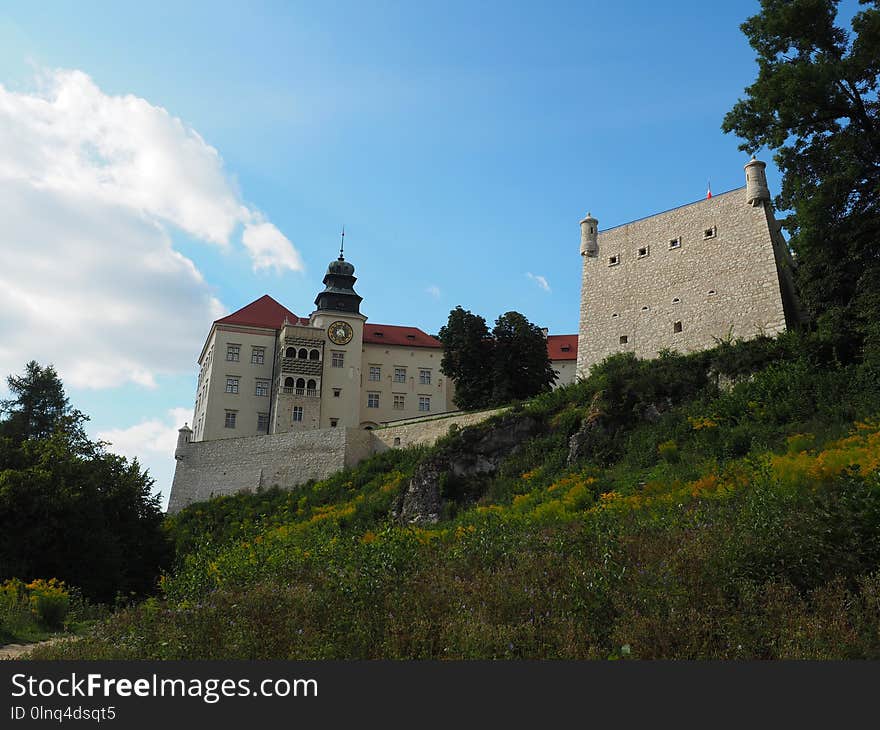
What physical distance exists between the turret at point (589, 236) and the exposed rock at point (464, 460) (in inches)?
395

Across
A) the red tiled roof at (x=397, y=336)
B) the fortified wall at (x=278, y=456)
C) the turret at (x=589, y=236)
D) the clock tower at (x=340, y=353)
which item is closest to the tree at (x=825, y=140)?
the turret at (x=589, y=236)

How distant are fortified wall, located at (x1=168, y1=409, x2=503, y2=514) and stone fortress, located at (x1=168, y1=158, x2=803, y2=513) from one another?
0.23 feet

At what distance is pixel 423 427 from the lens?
3681 centimetres

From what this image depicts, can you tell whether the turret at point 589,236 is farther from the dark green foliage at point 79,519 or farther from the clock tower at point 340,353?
the clock tower at point 340,353

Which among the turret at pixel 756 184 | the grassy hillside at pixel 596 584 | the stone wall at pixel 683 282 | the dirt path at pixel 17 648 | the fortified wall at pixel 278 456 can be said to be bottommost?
the dirt path at pixel 17 648

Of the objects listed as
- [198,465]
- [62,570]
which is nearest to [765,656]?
[62,570]

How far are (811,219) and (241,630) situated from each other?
20.8 metres

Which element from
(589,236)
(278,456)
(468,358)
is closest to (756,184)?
(589,236)

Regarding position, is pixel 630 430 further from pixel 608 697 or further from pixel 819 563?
pixel 608 697

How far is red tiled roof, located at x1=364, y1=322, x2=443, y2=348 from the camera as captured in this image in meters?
58.1

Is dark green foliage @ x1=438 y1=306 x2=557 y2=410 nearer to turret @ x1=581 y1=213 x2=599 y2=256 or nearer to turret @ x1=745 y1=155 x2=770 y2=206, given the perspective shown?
turret @ x1=581 y1=213 x2=599 y2=256

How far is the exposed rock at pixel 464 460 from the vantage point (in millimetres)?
25438

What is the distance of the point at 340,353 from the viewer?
53625 mm

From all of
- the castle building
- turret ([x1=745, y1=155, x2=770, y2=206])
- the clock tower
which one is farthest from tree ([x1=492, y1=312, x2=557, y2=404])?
turret ([x1=745, y1=155, x2=770, y2=206])
